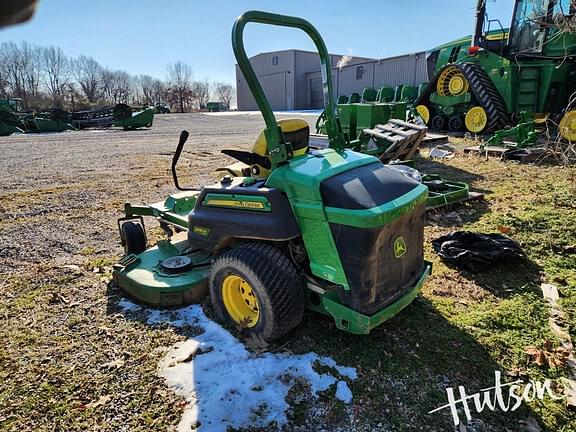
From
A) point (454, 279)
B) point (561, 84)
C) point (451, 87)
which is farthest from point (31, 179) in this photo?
point (561, 84)

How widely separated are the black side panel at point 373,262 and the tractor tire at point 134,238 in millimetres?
2193

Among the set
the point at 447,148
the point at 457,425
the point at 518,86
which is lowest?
the point at 457,425

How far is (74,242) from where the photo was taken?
438cm

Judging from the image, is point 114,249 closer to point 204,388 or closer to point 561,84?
point 204,388

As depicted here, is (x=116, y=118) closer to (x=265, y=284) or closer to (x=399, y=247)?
(x=265, y=284)

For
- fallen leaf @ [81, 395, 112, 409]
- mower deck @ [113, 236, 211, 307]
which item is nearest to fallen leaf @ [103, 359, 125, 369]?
fallen leaf @ [81, 395, 112, 409]

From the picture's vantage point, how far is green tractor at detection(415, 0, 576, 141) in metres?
9.39

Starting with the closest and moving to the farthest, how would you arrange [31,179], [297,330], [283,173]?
[283,173] → [297,330] → [31,179]

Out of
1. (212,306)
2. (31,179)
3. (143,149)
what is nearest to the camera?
(212,306)

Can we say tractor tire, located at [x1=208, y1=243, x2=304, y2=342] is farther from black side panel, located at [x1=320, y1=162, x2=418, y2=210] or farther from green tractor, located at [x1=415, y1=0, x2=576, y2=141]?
green tractor, located at [x1=415, y1=0, x2=576, y2=141]

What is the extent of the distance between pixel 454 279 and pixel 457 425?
61.7 inches

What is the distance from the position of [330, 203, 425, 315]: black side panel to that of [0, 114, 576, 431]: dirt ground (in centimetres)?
42

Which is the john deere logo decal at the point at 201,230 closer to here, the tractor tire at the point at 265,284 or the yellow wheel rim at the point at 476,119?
the tractor tire at the point at 265,284

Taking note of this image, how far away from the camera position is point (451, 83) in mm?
10953
